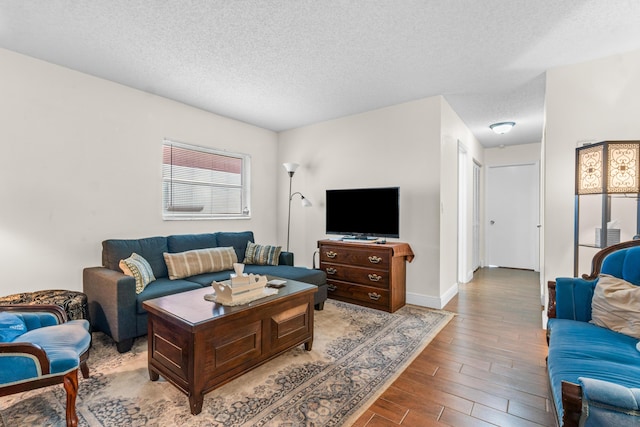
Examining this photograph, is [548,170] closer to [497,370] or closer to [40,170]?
[497,370]

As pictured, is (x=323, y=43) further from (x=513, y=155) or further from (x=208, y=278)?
(x=513, y=155)

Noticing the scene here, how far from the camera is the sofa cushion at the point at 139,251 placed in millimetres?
2920

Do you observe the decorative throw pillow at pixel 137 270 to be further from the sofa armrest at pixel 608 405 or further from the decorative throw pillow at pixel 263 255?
the sofa armrest at pixel 608 405

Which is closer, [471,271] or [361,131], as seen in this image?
[361,131]

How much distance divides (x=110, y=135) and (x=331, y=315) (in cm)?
303

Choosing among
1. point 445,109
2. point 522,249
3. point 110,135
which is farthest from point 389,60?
point 522,249

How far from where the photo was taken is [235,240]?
3.99m

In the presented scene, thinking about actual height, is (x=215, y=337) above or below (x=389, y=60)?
below

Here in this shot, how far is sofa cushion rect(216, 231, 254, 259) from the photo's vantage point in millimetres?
3901

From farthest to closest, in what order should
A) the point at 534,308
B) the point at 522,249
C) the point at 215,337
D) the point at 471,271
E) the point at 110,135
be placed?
the point at 522,249 → the point at 471,271 → the point at 534,308 → the point at 110,135 → the point at 215,337

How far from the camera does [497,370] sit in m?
2.21

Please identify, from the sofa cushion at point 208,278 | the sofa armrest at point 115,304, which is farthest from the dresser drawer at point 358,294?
the sofa armrest at point 115,304

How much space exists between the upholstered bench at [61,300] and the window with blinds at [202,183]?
4.49 feet

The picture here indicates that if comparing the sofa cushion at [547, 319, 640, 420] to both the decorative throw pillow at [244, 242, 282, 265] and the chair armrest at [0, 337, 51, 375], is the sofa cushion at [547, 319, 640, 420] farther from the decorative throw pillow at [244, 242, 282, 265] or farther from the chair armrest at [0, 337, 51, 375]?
the decorative throw pillow at [244, 242, 282, 265]
